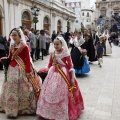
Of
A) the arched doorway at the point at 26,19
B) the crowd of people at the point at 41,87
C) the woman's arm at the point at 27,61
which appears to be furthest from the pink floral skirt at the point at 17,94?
the arched doorway at the point at 26,19

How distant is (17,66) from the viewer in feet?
11.1

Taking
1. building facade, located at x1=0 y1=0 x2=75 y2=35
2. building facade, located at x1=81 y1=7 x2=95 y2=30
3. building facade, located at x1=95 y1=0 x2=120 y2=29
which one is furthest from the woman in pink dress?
building facade, located at x1=81 y1=7 x2=95 y2=30

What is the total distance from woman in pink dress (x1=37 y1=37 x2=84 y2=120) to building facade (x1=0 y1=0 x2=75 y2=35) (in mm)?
12120

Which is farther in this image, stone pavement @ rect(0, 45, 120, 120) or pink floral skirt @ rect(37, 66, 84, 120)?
stone pavement @ rect(0, 45, 120, 120)

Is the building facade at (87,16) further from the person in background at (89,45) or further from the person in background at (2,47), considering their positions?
the person in background at (2,47)

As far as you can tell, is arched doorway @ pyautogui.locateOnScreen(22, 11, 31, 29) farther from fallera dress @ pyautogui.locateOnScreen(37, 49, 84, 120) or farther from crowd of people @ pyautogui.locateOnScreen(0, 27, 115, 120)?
fallera dress @ pyautogui.locateOnScreen(37, 49, 84, 120)

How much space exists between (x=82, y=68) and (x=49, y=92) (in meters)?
3.54

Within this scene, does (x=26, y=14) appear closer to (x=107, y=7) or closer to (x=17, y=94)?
(x=17, y=94)

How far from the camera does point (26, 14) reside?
744 inches

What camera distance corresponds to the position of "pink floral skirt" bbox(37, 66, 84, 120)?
3154 millimetres

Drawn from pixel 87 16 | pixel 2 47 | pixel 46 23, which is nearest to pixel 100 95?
pixel 2 47

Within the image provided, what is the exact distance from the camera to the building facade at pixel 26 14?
1479cm

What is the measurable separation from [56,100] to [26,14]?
16.8 m

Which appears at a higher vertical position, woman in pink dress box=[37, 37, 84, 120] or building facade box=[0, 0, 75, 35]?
building facade box=[0, 0, 75, 35]
